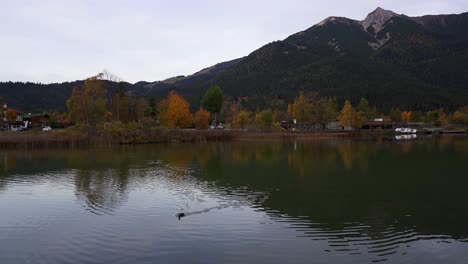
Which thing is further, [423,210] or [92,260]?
[423,210]

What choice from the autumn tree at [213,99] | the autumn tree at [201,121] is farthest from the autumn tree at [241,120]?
the autumn tree at [201,121]

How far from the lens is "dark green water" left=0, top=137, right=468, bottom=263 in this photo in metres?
15.2

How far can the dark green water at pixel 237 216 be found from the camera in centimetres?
1520

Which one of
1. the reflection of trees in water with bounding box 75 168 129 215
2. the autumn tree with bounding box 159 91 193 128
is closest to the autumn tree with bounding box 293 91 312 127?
the autumn tree with bounding box 159 91 193 128

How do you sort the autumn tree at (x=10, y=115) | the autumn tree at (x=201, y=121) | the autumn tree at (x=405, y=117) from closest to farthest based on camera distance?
the autumn tree at (x=201, y=121) → the autumn tree at (x=10, y=115) → the autumn tree at (x=405, y=117)

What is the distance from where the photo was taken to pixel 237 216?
67.8 ft

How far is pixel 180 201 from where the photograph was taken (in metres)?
24.5

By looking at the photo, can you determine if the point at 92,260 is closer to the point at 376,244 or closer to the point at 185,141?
the point at 376,244

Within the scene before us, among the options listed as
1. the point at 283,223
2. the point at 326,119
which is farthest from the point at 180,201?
the point at 326,119

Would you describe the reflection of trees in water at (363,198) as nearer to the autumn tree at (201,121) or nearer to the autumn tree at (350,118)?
the autumn tree at (201,121)

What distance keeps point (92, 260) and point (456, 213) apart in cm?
1660

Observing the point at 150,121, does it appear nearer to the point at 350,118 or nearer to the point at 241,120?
the point at 241,120

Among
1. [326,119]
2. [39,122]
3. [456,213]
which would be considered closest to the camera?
[456,213]

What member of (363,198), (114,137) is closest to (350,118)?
(114,137)
